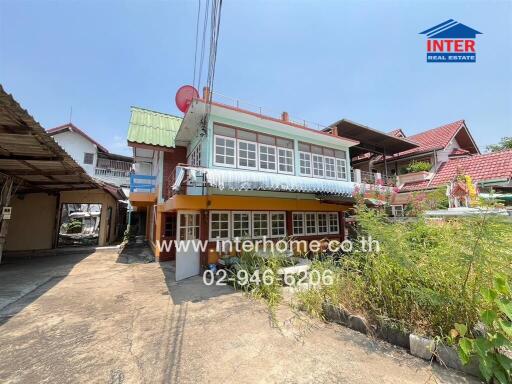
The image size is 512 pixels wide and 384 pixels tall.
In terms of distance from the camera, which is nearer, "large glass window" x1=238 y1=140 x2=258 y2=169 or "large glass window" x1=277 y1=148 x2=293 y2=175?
"large glass window" x1=238 y1=140 x2=258 y2=169

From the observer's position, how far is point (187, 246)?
8695 mm

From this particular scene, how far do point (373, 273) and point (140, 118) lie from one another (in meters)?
13.1

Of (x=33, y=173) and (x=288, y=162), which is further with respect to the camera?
(x=288, y=162)

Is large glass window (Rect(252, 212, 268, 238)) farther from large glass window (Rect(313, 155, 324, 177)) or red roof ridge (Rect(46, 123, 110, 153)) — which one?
red roof ridge (Rect(46, 123, 110, 153))

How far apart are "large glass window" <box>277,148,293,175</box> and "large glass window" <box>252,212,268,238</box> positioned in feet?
7.28

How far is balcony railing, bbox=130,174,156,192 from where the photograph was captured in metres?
13.6

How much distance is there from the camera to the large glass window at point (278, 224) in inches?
429

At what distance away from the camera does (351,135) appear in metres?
16.8

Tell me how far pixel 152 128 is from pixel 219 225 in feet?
21.8

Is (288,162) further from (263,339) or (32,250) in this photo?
(32,250)

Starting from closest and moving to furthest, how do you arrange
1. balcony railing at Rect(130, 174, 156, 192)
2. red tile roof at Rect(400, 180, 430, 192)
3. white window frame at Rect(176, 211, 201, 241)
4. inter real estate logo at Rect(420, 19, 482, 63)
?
white window frame at Rect(176, 211, 201, 241) → inter real estate logo at Rect(420, 19, 482, 63) → balcony railing at Rect(130, 174, 156, 192) → red tile roof at Rect(400, 180, 430, 192)

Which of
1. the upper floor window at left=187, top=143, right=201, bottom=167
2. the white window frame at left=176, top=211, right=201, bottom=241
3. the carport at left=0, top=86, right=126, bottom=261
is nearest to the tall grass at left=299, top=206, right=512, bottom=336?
the white window frame at left=176, top=211, right=201, bottom=241

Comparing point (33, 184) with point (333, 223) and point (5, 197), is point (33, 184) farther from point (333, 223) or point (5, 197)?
point (333, 223)

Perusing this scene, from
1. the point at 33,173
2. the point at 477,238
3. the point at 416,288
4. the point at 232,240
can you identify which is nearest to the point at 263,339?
the point at 416,288
